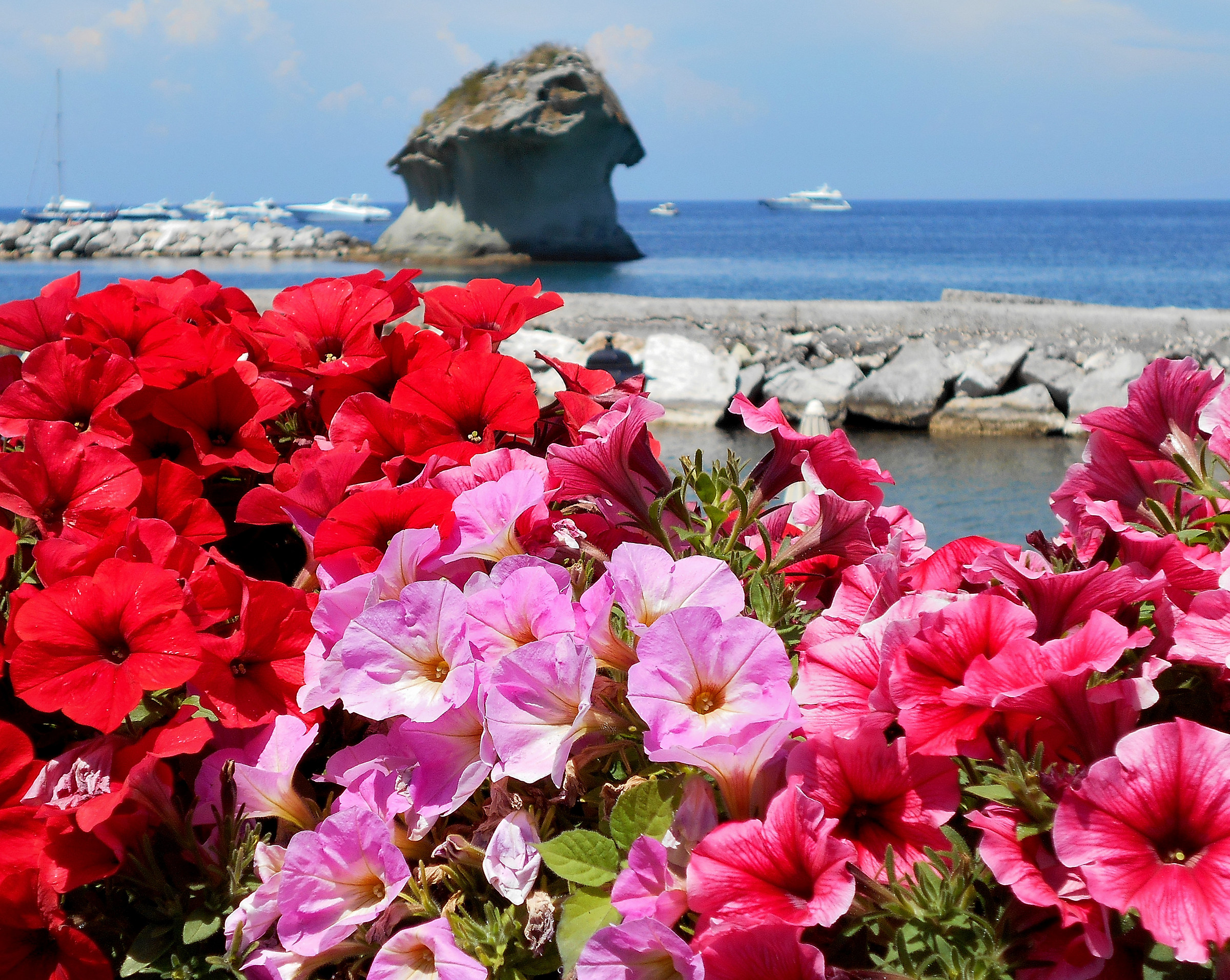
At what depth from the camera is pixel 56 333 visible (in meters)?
1.36

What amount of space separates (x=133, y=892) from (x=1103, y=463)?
1064 millimetres

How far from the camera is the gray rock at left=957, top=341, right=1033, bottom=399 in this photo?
416 inches

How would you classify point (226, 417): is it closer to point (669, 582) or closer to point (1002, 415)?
point (669, 582)

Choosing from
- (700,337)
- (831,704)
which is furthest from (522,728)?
(700,337)

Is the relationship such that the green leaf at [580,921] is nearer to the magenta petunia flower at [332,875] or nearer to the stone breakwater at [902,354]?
the magenta petunia flower at [332,875]

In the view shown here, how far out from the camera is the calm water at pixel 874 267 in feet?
105

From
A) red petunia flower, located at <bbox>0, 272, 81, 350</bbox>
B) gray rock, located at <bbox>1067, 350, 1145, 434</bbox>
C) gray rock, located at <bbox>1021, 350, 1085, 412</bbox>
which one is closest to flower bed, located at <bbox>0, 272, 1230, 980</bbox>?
red petunia flower, located at <bbox>0, 272, 81, 350</bbox>

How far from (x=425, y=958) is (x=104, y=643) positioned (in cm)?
41

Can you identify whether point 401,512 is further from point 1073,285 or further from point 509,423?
point 1073,285

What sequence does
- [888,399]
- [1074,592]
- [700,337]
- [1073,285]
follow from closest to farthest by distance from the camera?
[1074,592] < [888,399] < [700,337] < [1073,285]

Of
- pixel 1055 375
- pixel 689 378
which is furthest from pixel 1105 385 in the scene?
pixel 689 378

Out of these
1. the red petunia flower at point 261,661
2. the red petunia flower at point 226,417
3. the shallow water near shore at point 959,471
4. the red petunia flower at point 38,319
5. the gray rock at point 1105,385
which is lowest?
the shallow water near shore at point 959,471

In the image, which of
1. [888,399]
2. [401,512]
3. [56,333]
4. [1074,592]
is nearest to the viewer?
[1074,592]

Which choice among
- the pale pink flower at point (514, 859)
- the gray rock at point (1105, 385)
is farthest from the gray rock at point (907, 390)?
the pale pink flower at point (514, 859)
